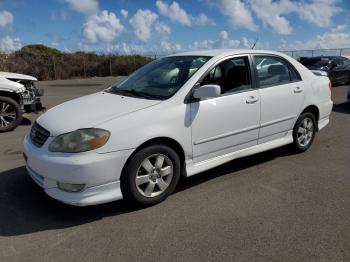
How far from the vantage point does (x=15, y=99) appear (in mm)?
8523

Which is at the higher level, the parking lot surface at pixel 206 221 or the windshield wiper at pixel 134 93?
the windshield wiper at pixel 134 93

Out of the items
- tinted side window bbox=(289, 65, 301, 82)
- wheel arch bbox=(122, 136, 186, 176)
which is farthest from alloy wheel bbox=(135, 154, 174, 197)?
tinted side window bbox=(289, 65, 301, 82)

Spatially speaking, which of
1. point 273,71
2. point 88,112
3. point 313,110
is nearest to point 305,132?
point 313,110

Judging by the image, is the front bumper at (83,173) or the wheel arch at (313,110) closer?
the front bumper at (83,173)

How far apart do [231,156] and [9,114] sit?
211 inches

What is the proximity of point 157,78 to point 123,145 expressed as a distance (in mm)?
1406

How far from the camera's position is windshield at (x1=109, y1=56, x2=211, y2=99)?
4.53 meters

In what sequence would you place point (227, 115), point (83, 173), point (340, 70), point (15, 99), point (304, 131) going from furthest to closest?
point (340, 70), point (15, 99), point (304, 131), point (227, 115), point (83, 173)

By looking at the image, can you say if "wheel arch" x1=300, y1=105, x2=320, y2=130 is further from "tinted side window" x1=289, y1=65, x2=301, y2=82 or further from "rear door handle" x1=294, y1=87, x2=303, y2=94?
"tinted side window" x1=289, y1=65, x2=301, y2=82

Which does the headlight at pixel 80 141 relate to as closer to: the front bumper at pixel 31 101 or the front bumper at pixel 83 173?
the front bumper at pixel 83 173

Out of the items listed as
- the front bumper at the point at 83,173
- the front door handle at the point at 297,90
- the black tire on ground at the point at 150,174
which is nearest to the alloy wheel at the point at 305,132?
the front door handle at the point at 297,90

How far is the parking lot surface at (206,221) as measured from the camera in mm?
3271

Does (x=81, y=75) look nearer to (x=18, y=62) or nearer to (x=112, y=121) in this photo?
(x=18, y=62)

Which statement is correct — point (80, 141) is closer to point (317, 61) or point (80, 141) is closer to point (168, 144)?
point (168, 144)
